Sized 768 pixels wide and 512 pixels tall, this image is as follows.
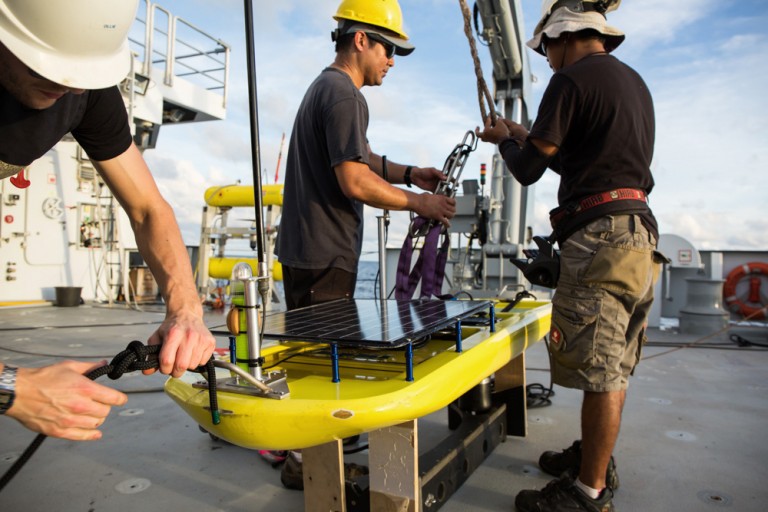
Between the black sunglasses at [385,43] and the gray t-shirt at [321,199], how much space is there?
24 cm

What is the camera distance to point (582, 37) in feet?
6.86

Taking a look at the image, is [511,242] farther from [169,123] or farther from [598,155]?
[169,123]

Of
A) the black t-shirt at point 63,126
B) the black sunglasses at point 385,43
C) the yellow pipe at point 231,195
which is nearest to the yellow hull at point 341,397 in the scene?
the black t-shirt at point 63,126

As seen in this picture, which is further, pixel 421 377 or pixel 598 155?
pixel 598 155

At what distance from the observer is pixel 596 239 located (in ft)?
6.06

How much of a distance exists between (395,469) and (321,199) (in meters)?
1.15

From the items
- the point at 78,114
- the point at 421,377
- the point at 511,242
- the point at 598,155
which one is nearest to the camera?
the point at 421,377

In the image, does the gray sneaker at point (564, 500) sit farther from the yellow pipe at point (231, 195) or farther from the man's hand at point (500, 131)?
the yellow pipe at point (231, 195)

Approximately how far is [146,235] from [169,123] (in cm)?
973

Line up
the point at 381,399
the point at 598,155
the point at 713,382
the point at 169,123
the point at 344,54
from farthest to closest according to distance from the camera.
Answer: the point at 169,123, the point at 713,382, the point at 344,54, the point at 598,155, the point at 381,399

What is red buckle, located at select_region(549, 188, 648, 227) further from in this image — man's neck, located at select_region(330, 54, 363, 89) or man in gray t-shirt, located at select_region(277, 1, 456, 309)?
man's neck, located at select_region(330, 54, 363, 89)

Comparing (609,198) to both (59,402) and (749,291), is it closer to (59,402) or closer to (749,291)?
(59,402)

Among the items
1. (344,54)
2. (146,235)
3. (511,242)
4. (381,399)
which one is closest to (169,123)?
(511,242)

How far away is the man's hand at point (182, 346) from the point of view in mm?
1061
